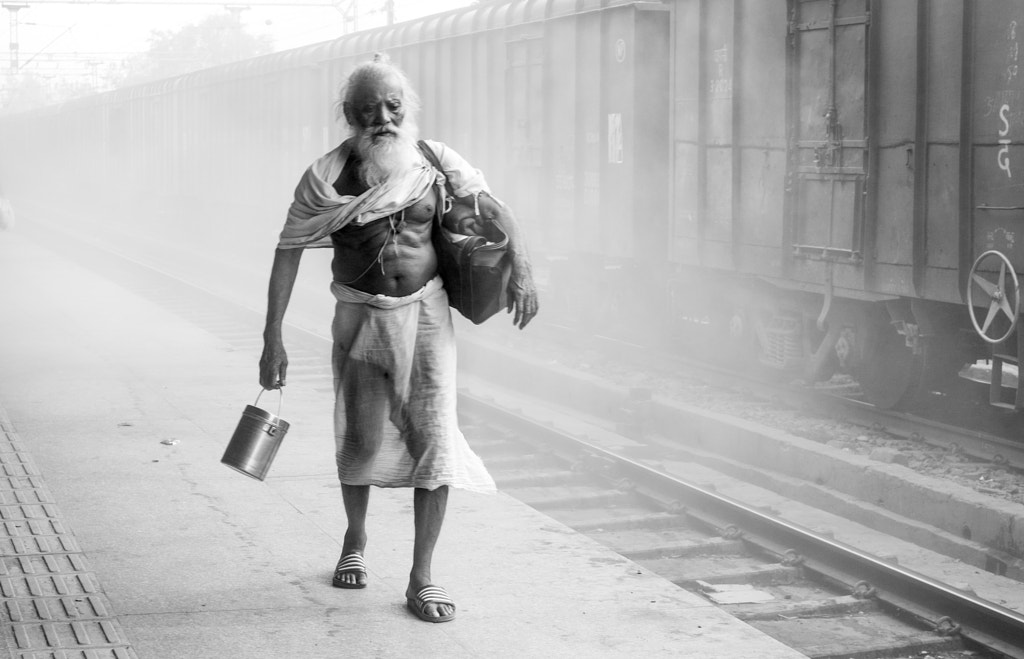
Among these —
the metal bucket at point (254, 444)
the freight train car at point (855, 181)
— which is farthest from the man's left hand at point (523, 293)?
the freight train car at point (855, 181)

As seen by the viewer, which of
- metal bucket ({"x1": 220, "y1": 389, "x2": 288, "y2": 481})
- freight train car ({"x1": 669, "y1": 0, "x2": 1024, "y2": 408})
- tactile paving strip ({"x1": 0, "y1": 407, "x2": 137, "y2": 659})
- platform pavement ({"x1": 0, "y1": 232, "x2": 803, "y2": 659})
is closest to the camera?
tactile paving strip ({"x1": 0, "y1": 407, "x2": 137, "y2": 659})

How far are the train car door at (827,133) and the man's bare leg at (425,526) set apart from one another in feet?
17.5

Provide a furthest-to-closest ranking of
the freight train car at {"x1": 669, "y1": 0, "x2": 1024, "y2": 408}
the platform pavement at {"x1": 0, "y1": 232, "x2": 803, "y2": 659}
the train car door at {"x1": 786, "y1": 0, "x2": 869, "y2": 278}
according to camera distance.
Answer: the train car door at {"x1": 786, "y1": 0, "x2": 869, "y2": 278} < the freight train car at {"x1": 669, "y1": 0, "x2": 1024, "y2": 408} < the platform pavement at {"x1": 0, "y1": 232, "x2": 803, "y2": 659}

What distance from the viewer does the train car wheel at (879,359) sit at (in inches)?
372

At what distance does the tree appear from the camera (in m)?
92.6

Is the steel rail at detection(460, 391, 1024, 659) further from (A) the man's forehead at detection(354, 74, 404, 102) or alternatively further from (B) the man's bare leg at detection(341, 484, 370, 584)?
(A) the man's forehead at detection(354, 74, 404, 102)

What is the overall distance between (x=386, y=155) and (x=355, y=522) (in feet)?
4.27

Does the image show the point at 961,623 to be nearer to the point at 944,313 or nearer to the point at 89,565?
the point at 89,565

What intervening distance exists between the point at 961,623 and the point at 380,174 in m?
2.60

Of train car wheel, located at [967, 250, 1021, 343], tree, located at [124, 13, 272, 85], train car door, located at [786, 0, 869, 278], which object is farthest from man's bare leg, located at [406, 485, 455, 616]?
tree, located at [124, 13, 272, 85]

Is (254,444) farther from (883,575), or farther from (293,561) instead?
(883,575)

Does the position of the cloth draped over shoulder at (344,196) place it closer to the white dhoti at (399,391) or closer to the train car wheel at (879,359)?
Result: the white dhoti at (399,391)

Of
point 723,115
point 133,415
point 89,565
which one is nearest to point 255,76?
point 723,115

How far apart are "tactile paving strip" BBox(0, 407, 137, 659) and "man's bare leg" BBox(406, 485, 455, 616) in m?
0.95
